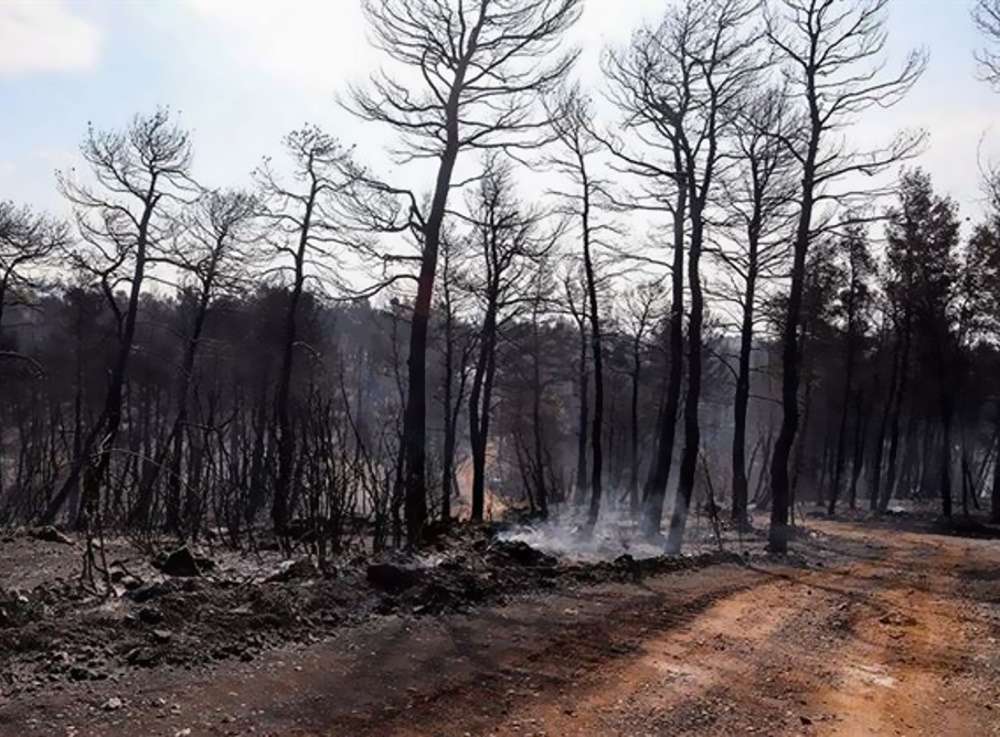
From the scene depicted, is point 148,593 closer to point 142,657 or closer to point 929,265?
point 142,657

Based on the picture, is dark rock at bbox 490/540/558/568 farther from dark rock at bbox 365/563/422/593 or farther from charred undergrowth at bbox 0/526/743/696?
dark rock at bbox 365/563/422/593

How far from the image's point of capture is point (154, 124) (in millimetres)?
23375

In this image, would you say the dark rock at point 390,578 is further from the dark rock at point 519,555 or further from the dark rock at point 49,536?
the dark rock at point 49,536

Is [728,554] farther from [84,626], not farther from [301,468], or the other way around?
[84,626]

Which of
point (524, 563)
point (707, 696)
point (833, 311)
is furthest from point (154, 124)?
point (833, 311)

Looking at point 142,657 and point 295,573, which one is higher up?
point 295,573

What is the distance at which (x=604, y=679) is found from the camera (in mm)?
7031

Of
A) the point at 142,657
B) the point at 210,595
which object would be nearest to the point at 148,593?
the point at 210,595

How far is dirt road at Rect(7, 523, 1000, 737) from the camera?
577cm

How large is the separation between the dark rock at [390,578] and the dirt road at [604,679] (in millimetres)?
829

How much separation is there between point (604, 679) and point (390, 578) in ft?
9.72

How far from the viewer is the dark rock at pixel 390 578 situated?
926cm

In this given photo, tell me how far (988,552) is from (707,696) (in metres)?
17.2

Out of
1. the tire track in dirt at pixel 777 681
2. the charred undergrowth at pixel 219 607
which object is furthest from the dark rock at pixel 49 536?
the tire track in dirt at pixel 777 681
